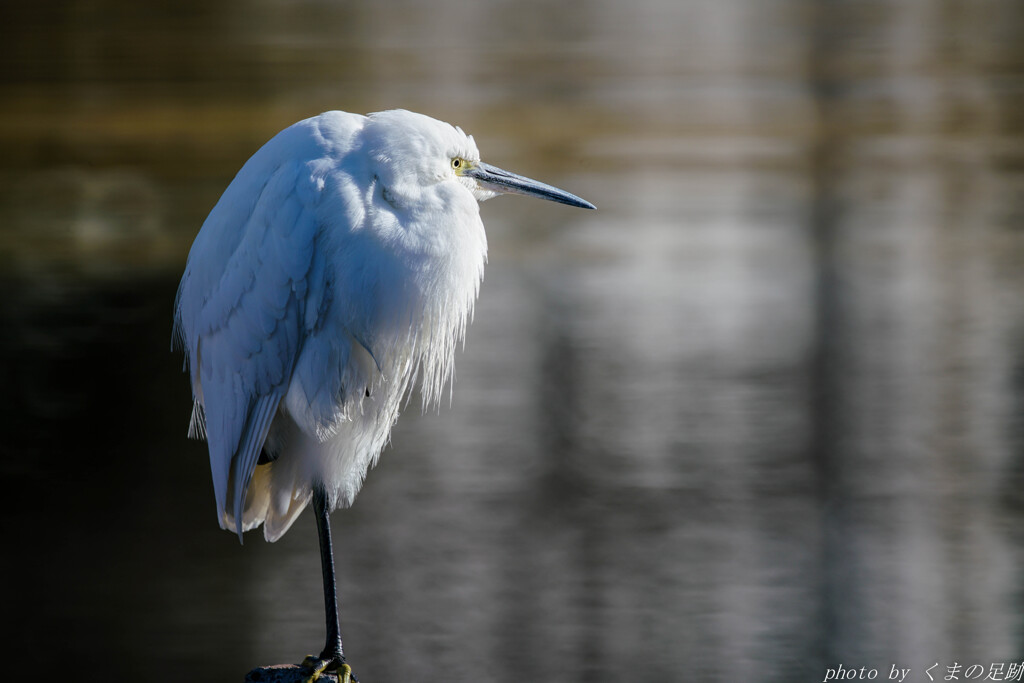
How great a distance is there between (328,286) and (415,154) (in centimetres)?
17

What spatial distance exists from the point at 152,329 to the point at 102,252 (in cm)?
35

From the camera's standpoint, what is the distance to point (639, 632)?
231 centimetres

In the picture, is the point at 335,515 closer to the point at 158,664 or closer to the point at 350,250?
the point at 158,664

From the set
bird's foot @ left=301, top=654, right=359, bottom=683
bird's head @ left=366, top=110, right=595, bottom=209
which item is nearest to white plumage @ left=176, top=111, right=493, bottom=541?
bird's head @ left=366, top=110, right=595, bottom=209

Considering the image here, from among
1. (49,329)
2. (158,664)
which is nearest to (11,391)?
(49,329)

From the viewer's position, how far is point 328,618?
3.00 ft

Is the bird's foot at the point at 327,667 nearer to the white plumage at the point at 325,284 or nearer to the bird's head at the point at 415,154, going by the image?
the white plumage at the point at 325,284

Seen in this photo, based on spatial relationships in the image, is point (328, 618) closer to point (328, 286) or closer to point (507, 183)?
point (328, 286)

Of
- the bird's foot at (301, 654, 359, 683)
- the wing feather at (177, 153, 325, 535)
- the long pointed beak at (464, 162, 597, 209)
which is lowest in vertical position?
the bird's foot at (301, 654, 359, 683)

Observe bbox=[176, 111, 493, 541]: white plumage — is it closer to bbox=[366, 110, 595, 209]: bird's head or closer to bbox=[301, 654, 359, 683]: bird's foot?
bbox=[366, 110, 595, 209]: bird's head

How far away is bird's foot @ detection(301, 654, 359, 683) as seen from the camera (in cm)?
85

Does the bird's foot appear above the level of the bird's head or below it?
below

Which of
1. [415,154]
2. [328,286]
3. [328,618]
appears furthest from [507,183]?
[328,618]

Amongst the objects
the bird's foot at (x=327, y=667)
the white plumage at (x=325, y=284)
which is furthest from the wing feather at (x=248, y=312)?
the bird's foot at (x=327, y=667)
